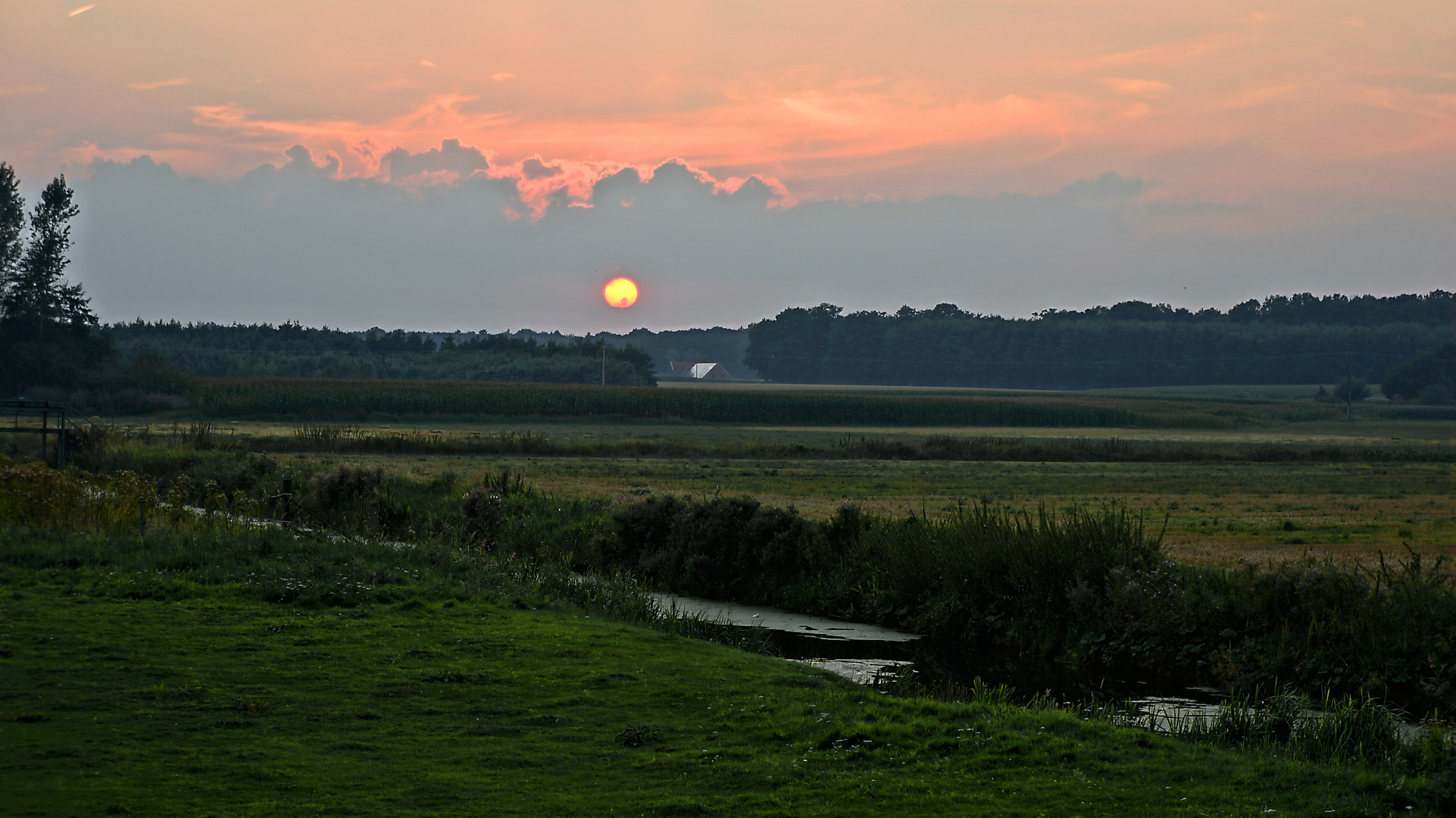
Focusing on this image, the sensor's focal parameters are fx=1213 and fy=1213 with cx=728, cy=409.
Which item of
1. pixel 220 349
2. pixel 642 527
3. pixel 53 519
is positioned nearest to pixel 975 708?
pixel 642 527

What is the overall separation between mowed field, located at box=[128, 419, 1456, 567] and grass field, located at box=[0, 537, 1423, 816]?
1210cm

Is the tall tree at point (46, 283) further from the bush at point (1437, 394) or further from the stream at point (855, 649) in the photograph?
the bush at point (1437, 394)

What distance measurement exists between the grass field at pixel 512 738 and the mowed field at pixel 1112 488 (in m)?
12.1

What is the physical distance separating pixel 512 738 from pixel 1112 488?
127 ft

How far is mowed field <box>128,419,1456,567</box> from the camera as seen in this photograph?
29.6 meters

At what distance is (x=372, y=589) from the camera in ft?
58.4

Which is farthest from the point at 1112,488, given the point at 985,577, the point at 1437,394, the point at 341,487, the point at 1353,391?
the point at 1437,394

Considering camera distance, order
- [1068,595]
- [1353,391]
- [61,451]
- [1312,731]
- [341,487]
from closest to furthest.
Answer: [1312,731]
[1068,595]
[341,487]
[61,451]
[1353,391]

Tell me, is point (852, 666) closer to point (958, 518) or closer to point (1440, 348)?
point (958, 518)

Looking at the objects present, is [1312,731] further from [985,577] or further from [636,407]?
[636,407]

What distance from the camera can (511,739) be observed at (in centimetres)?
1072

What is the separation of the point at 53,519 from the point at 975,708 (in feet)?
61.0

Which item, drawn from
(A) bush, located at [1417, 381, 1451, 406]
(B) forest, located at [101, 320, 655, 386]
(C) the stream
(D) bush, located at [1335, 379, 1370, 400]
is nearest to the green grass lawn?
(C) the stream

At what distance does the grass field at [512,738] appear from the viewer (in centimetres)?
896
